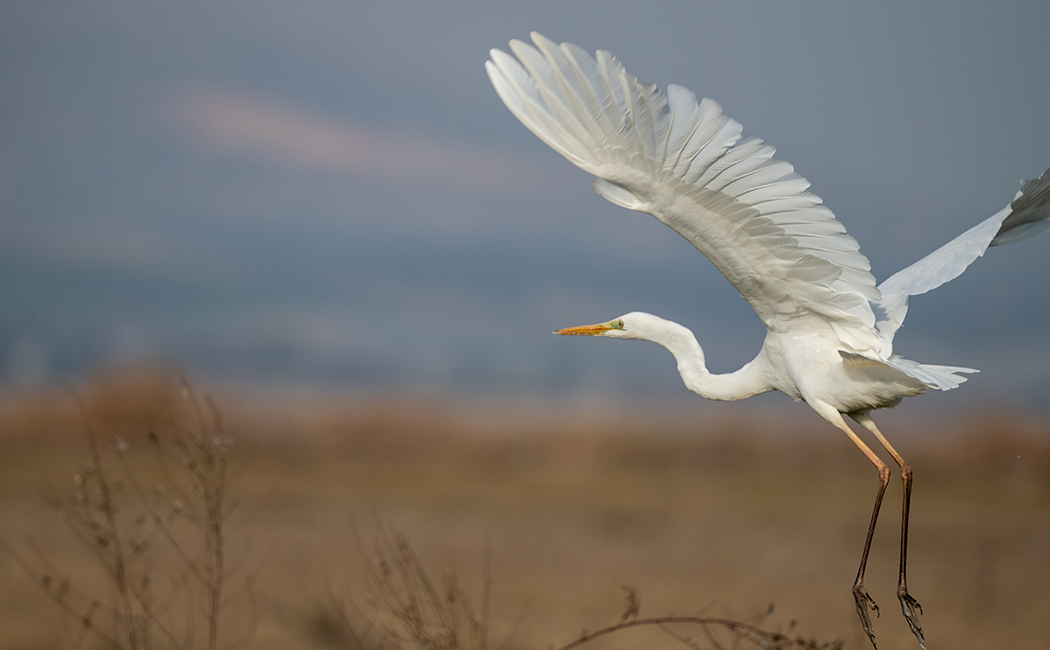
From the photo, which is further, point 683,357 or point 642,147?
point 683,357

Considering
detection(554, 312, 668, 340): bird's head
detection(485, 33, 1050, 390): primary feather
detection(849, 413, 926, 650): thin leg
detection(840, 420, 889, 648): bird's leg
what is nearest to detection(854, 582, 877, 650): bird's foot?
detection(840, 420, 889, 648): bird's leg

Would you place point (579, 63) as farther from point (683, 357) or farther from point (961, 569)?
point (961, 569)

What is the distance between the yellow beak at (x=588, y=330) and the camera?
5773 mm

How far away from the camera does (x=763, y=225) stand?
155 inches

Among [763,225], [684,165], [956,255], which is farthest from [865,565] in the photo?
[684,165]

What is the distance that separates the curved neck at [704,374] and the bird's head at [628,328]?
64 mm

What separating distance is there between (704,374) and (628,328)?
0.64 metres

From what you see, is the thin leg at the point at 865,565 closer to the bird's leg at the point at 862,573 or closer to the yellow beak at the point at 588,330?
the bird's leg at the point at 862,573

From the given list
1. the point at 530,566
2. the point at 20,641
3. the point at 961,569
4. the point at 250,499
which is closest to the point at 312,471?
the point at 250,499

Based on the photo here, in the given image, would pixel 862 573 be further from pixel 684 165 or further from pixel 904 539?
pixel 684 165

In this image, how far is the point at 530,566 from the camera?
16391 mm

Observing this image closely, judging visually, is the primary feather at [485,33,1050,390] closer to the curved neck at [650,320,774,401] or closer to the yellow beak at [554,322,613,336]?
the curved neck at [650,320,774,401]

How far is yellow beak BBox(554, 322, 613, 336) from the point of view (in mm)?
5773

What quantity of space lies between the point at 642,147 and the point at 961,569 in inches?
Answer: 612
